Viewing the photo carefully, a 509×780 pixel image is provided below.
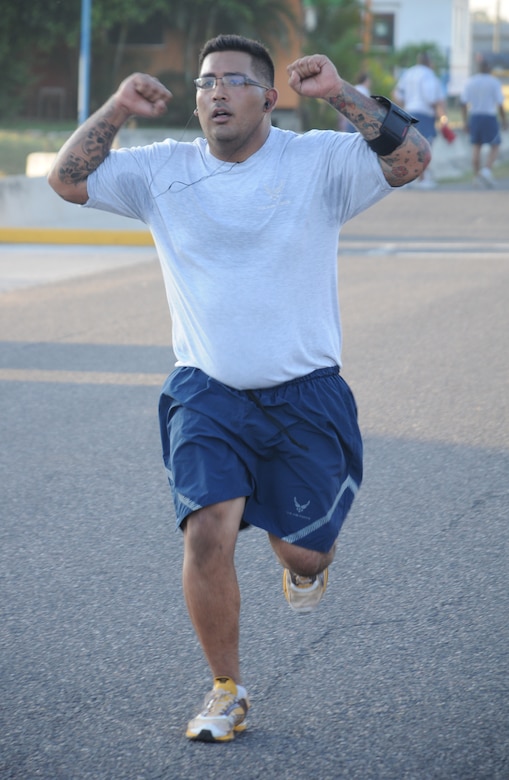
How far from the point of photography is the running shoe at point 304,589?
3.98m

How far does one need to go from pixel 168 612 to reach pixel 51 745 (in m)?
1.08

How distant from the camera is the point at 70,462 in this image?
655cm

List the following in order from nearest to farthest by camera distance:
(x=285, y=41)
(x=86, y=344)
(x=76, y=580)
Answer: (x=76, y=580)
(x=86, y=344)
(x=285, y=41)

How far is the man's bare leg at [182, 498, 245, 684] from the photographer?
3.64 meters

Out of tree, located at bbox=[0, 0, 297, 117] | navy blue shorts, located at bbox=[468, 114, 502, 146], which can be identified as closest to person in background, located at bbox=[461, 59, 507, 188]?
navy blue shorts, located at bbox=[468, 114, 502, 146]

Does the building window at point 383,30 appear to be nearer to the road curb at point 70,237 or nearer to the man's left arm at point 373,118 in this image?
the road curb at point 70,237

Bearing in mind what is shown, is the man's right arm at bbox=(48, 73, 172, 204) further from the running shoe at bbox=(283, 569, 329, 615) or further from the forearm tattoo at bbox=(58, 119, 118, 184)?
the running shoe at bbox=(283, 569, 329, 615)

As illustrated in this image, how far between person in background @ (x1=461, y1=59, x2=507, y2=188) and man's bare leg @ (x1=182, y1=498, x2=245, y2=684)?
65.4ft

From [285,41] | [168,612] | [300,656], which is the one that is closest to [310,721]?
[300,656]

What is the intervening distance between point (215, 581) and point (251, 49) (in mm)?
1548

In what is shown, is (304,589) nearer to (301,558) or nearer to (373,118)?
(301,558)

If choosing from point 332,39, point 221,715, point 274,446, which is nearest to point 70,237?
point 274,446

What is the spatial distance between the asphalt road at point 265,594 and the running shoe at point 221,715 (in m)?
0.04

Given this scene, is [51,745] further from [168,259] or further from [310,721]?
[168,259]
